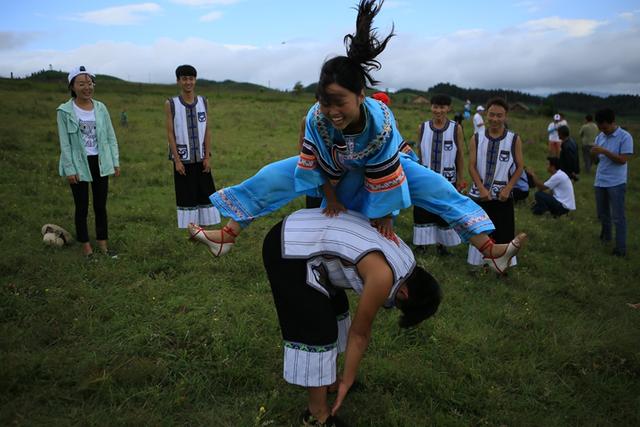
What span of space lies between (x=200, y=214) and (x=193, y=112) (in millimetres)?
1415

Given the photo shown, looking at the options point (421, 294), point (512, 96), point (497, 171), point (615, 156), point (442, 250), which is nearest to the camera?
point (421, 294)

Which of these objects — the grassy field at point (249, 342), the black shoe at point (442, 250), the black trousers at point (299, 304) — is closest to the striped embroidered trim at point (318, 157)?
the black trousers at point (299, 304)

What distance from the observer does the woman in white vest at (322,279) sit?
2568mm

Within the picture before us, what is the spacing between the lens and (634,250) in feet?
24.6

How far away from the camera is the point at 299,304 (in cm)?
267

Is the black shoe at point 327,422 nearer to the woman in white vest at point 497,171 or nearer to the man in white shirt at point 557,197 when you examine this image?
the woman in white vest at point 497,171

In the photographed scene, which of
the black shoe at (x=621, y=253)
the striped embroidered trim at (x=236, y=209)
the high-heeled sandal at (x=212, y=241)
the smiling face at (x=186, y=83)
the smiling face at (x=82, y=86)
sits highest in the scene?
the smiling face at (x=186, y=83)

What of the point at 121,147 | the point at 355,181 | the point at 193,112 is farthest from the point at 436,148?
the point at 121,147

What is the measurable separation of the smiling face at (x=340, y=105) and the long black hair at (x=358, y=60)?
0.02 m

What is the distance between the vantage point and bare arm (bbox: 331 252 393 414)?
7.98 ft

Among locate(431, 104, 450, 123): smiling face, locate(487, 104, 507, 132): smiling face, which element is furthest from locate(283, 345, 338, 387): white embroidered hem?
locate(431, 104, 450, 123): smiling face

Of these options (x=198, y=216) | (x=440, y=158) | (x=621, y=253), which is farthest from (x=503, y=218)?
(x=198, y=216)

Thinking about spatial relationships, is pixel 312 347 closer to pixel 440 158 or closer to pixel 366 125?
pixel 366 125

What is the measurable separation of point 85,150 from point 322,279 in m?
4.09
